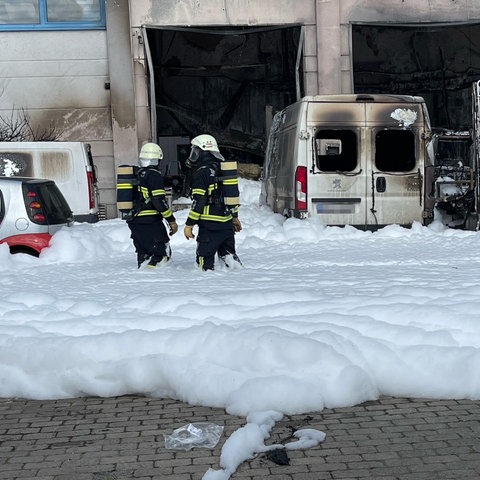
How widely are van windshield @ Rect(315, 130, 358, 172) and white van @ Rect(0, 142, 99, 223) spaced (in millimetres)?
4763

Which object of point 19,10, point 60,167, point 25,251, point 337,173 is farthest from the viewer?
point 19,10

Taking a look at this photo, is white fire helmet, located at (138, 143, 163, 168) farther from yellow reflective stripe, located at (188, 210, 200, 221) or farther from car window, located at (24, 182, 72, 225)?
car window, located at (24, 182, 72, 225)

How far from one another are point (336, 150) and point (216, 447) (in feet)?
29.3

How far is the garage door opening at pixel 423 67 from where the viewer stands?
83.6 feet

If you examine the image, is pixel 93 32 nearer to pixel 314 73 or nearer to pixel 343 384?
pixel 314 73

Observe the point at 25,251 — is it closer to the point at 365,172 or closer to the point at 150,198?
the point at 150,198

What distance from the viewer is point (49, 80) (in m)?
19.5

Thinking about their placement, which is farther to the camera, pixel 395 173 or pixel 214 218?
pixel 395 173

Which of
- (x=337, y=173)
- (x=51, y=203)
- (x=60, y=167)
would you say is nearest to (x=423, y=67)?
(x=337, y=173)

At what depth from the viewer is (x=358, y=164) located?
40.1ft

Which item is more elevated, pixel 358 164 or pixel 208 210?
pixel 358 164

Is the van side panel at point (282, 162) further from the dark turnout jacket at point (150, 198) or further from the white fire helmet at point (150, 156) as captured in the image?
the dark turnout jacket at point (150, 198)

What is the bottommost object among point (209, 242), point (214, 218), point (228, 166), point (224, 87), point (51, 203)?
point (209, 242)

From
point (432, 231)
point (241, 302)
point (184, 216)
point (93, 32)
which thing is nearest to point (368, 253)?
point (432, 231)
